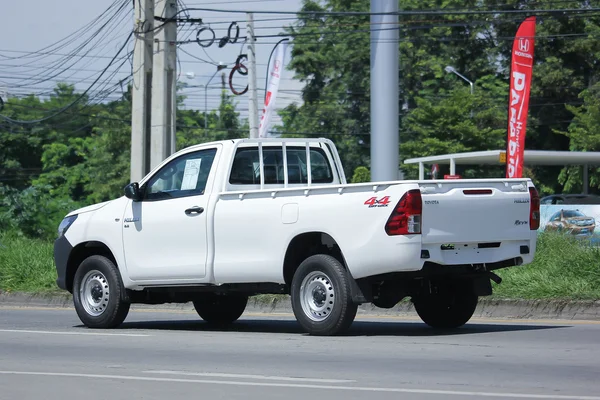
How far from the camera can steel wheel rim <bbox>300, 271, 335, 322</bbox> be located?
10.9 meters

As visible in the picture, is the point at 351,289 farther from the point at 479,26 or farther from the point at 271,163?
the point at 479,26

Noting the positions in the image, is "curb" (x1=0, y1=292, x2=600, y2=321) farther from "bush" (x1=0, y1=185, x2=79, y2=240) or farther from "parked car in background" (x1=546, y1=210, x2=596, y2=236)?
"bush" (x1=0, y1=185, x2=79, y2=240)

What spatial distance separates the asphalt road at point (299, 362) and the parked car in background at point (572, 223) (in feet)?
20.8

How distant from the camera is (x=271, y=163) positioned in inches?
494

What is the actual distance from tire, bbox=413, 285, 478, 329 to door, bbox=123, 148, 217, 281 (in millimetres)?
2486

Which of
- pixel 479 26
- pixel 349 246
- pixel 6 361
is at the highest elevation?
pixel 479 26

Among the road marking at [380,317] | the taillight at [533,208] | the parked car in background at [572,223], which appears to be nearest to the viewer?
the taillight at [533,208]

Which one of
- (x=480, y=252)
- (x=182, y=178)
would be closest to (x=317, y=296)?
(x=480, y=252)

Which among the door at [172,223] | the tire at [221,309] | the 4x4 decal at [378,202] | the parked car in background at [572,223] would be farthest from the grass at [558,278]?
the door at [172,223]

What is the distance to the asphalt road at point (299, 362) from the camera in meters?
7.36

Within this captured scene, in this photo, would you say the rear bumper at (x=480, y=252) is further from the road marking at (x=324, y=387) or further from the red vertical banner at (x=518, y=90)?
the red vertical banner at (x=518, y=90)

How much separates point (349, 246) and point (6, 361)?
338 centimetres

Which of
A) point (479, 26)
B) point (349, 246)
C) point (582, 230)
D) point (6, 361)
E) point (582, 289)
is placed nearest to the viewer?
point (6, 361)

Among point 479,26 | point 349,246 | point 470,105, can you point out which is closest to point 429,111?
point 470,105
